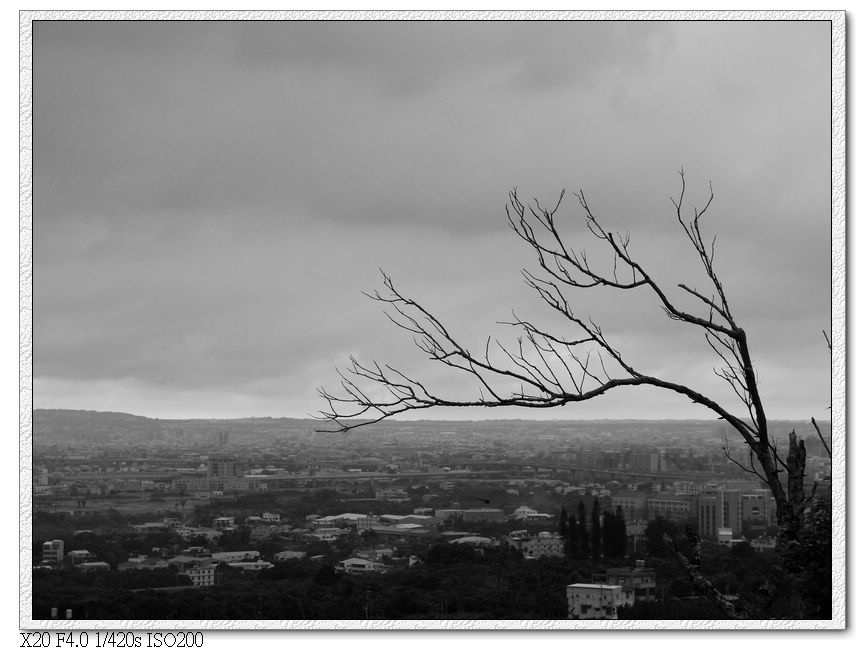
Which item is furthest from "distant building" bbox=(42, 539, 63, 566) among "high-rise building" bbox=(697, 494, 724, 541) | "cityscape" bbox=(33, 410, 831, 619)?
"high-rise building" bbox=(697, 494, 724, 541)

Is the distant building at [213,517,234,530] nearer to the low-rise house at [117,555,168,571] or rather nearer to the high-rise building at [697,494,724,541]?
the low-rise house at [117,555,168,571]

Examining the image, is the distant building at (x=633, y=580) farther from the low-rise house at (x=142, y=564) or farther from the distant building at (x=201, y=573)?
the low-rise house at (x=142, y=564)

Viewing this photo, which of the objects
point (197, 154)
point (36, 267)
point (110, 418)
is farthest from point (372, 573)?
point (197, 154)

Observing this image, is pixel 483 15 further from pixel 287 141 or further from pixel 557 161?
pixel 287 141

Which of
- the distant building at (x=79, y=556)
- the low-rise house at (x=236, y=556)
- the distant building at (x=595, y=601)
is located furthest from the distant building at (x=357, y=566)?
the distant building at (x=79, y=556)

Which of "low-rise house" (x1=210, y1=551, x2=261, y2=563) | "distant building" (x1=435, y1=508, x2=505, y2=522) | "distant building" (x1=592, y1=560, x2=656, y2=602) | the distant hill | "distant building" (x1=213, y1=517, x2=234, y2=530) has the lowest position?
"low-rise house" (x1=210, y1=551, x2=261, y2=563)
